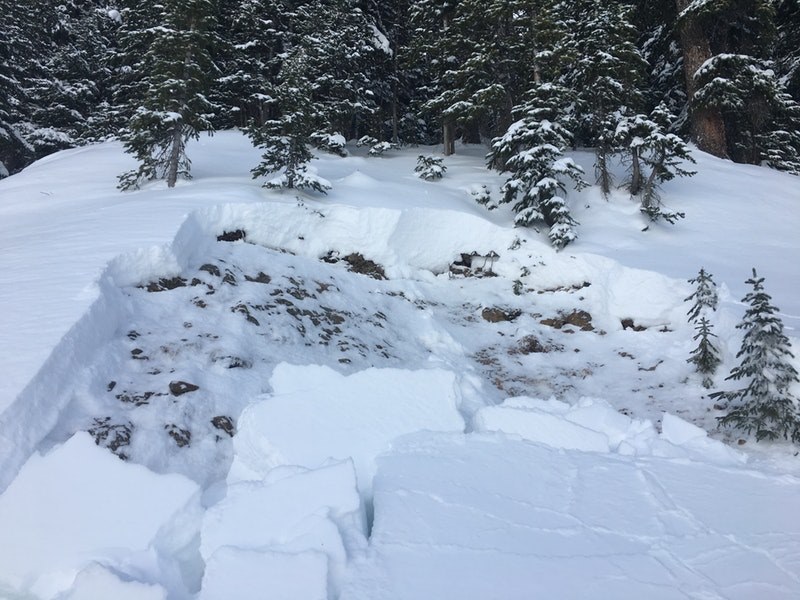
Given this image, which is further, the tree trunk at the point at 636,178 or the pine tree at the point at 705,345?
the tree trunk at the point at 636,178

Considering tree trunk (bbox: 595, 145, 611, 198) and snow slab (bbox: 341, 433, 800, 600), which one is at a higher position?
tree trunk (bbox: 595, 145, 611, 198)

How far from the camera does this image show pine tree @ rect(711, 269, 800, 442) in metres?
5.11

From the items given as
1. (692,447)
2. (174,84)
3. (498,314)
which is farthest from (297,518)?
(174,84)

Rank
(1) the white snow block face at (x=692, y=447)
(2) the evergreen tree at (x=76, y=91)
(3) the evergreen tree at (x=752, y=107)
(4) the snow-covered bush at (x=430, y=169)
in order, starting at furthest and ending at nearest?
1. (2) the evergreen tree at (x=76, y=91)
2. (3) the evergreen tree at (x=752, y=107)
3. (4) the snow-covered bush at (x=430, y=169)
4. (1) the white snow block face at (x=692, y=447)

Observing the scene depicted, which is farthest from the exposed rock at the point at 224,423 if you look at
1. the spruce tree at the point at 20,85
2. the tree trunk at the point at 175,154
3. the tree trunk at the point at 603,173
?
the spruce tree at the point at 20,85

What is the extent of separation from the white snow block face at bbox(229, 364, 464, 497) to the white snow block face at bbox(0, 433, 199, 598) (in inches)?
30.6

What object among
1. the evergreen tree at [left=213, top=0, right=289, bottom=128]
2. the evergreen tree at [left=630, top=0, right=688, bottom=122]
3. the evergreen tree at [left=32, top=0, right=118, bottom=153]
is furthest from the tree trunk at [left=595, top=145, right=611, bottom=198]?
the evergreen tree at [left=32, top=0, right=118, bottom=153]

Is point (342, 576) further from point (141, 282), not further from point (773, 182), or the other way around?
point (773, 182)

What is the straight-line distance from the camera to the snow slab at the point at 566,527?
112 inches

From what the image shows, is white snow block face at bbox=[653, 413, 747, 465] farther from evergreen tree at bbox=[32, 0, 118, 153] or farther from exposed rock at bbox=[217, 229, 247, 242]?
evergreen tree at bbox=[32, 0, 118, 153]

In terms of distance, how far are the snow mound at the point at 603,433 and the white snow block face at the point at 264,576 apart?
235 centimetres

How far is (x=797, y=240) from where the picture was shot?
11.0 m

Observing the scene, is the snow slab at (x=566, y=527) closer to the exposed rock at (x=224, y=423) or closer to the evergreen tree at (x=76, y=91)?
the exposed rock at (x=224, y=423)

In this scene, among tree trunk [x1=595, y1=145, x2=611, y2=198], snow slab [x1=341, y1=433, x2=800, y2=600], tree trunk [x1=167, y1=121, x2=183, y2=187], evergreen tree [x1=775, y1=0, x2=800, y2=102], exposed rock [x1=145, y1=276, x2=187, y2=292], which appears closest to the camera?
snow slab [x1=341, y1=433, x2=800, y2=600]
